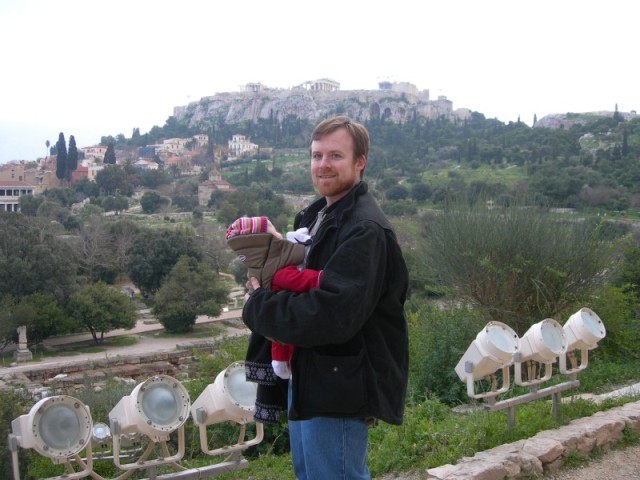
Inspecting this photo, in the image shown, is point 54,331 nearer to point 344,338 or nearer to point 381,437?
point 381,437

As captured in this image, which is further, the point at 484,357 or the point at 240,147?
the point at 240,147

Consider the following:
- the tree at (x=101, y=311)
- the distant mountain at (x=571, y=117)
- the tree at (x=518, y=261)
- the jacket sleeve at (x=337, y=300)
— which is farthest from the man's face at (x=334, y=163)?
the distant mountain at (x=571, y=117)

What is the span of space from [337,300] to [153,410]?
4.02 feet

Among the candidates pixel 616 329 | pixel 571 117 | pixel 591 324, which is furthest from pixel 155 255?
pixel 571 117

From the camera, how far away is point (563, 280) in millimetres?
7094

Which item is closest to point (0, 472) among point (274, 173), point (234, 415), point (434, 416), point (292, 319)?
point (234, 415)

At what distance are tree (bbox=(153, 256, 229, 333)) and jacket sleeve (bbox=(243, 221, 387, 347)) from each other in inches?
823

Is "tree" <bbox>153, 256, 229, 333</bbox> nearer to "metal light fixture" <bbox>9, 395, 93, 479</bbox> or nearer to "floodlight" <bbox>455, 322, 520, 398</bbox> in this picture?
"floodlight" <bbox>455, 322, 520, 398</bbox>

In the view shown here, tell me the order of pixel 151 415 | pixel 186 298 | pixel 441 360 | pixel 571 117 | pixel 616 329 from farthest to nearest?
pixel 571 117, pixel 186 298, pixel 616 329, pixel 441 360, pixel 151 415

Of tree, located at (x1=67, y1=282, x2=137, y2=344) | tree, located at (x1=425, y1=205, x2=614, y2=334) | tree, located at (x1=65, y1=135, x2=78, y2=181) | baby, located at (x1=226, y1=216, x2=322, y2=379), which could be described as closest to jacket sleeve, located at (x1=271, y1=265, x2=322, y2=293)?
Result: baby, located at (x1=226, y1=216, x2=322, y2=379)

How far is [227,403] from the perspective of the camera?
2682mm

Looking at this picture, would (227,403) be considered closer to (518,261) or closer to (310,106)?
(518,261)

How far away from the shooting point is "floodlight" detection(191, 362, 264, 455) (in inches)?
106

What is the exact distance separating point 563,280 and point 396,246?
5788 millimetres
